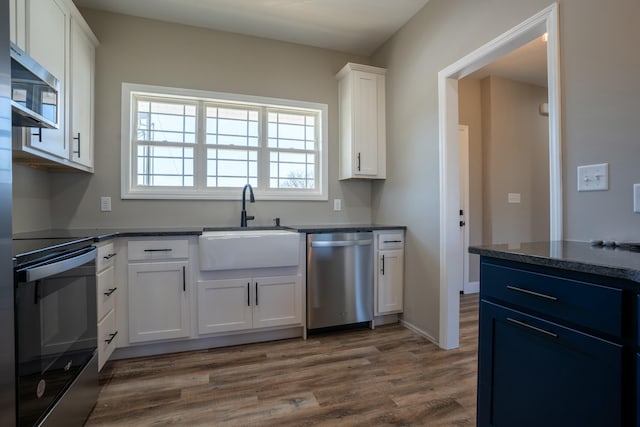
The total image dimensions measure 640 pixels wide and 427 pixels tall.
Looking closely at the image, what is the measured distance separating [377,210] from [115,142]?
8.60 ft

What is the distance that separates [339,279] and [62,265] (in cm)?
194

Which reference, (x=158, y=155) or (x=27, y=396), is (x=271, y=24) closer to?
(x=158, y=155)

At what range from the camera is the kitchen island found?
2.75ft

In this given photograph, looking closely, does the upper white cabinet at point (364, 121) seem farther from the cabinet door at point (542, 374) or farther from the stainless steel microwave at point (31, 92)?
the stainless steel microwave at point (31, 92)

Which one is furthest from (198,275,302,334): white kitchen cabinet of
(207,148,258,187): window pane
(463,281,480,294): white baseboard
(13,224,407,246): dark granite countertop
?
(463,281,480,294): white baseboard

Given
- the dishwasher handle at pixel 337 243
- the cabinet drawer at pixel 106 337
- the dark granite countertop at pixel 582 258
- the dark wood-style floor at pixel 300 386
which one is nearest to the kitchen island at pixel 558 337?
the dark granite countertop at pixel 582 258

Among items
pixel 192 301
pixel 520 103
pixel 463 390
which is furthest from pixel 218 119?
pixel 520 103

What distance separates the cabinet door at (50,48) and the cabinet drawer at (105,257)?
2.16ft

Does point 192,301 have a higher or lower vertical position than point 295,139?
lower

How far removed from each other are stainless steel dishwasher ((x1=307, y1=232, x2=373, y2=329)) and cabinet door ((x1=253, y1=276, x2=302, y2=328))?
115 millimetres

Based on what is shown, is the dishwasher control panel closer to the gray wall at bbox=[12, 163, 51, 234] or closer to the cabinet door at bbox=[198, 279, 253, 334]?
the cabinet door at bbox=[198, 279, 253, 334]

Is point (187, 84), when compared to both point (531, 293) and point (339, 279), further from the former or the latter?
point (531, 293)

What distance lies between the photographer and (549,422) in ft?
3.38

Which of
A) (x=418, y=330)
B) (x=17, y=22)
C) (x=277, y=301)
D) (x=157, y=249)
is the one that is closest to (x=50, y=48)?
(x=17, y=22)
